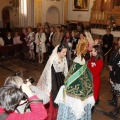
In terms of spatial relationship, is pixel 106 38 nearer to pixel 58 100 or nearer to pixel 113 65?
pixel 113 65

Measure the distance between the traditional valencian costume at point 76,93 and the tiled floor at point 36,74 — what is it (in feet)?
4.64

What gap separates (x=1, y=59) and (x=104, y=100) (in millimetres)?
5831

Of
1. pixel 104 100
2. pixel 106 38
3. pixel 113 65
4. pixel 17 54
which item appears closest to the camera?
pixel 113 65

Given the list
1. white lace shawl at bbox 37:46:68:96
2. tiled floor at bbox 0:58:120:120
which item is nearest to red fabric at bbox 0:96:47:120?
white lace shawl at bbox 37:46:68:96

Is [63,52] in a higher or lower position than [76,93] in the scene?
higher

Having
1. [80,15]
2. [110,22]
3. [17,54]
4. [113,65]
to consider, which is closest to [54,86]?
[113,65]

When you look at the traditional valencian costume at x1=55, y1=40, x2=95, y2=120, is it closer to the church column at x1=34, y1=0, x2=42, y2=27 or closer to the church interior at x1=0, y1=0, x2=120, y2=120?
the church interior at x1=0, y1=0, x2=120, y2=120

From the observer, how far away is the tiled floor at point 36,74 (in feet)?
16.0

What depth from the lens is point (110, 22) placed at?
49.3 feet

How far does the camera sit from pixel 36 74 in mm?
7652

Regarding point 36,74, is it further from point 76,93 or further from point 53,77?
point 76,93

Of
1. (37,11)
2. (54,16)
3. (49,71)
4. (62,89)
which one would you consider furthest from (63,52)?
(54,16)

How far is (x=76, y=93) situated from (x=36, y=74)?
15.1ft

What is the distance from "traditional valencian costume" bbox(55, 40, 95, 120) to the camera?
3213 millimetres
